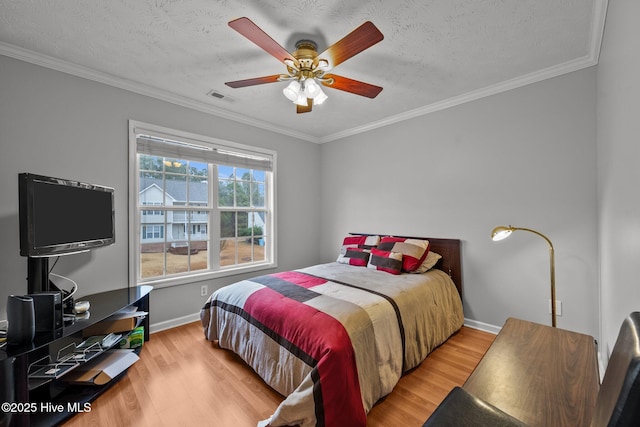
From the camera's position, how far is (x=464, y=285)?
9.64 feet

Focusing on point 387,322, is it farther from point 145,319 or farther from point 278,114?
point 278,114

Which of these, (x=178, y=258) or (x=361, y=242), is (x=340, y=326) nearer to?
(x=361, y=242)

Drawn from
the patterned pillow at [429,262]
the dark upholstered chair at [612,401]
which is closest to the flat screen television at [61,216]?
the dark upholstered chair at [612,401]

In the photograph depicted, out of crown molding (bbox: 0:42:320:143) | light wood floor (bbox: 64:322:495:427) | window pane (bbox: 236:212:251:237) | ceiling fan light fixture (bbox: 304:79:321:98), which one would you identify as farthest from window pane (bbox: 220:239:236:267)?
ceiling fan light fixture (bbox: 304:79:321:98)

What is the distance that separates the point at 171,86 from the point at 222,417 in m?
2.95

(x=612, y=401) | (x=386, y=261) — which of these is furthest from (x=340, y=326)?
(x=386, y=261)

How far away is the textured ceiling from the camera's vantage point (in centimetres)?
170

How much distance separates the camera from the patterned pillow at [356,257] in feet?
10.5

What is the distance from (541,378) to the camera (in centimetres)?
113

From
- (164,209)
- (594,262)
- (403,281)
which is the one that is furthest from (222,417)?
(594,262)

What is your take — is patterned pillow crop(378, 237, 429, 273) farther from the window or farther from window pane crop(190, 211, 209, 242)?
window pane crop(190, 211, 209, 242)

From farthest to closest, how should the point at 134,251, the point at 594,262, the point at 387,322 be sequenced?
Answer: the point at 134,251, the point at 594,262, the point at 387,322

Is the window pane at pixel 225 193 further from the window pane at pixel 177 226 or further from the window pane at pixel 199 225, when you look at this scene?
the window pane at pixel 177 226

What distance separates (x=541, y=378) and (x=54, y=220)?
296 cm
